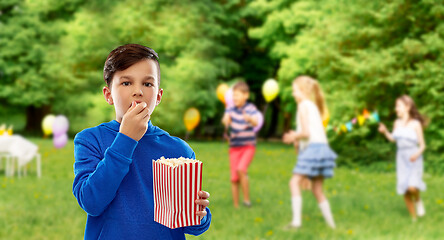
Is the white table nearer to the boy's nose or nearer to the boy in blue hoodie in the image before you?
the boy in blue hoodie

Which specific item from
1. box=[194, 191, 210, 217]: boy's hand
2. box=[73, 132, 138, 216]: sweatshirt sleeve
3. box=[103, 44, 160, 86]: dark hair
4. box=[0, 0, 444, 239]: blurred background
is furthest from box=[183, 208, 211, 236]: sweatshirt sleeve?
box=[0, 0, 444, 239]: blurred background

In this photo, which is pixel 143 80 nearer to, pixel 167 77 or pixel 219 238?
pixel 219 238

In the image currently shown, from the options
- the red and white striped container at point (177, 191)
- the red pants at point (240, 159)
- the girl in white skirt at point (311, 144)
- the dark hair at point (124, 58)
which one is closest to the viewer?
the red and white striped container at point (177, 191)

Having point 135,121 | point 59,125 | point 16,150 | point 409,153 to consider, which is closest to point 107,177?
point 135,121

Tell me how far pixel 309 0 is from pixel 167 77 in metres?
6.48

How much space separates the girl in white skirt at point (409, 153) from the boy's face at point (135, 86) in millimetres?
5622

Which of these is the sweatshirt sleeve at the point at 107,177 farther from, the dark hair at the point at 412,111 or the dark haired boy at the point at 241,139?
the dark hair at the point at 412,111

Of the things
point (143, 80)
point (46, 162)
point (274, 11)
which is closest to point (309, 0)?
point (274, 11)

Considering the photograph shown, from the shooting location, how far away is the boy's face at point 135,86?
1.44 metres

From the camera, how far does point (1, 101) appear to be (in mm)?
23656

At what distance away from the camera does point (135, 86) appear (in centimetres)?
145

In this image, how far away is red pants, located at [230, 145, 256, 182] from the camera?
22.8 ft

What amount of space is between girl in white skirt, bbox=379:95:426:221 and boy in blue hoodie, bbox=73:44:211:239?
18.4 feet

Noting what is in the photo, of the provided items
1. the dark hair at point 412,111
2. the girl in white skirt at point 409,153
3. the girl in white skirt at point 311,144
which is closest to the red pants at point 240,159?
the girl in white skirt at point 311,144
